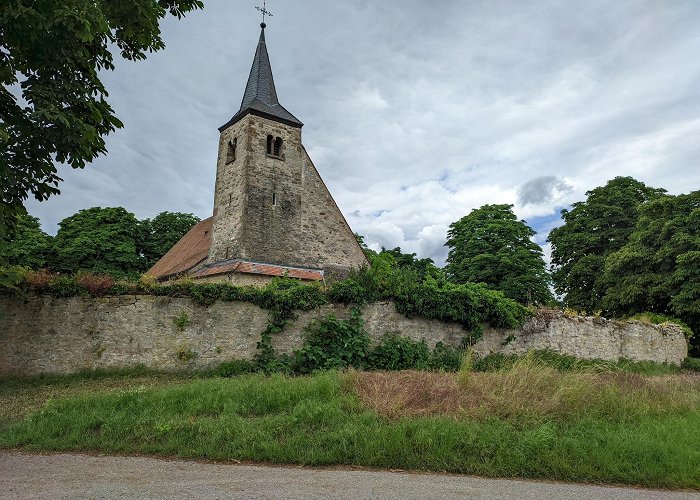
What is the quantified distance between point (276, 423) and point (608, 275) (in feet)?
87.3

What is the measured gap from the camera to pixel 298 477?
16.9 ft

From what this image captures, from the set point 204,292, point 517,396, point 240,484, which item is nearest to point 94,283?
point 204,292

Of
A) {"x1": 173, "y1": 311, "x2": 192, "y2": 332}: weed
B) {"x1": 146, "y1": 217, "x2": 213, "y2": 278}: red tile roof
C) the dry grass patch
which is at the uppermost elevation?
{"x1": 146, "y1": 217, "x2": 213, "y2": 278}: red tile roof

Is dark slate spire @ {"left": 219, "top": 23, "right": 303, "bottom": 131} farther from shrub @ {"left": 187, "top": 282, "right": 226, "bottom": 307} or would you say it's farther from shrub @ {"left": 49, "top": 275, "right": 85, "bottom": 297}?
shrub @ {"left": 49, "top": 275, "right": 85, "bottom": 297}

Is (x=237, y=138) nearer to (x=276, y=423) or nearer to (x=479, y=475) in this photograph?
(x=276, y=423)

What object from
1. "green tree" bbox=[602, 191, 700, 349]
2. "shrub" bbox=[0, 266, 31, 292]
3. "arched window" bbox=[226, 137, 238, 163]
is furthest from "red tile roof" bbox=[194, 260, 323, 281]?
"green tree" bbox=[602, 191, 700, 349]

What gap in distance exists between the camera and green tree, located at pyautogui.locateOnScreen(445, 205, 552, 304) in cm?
3055

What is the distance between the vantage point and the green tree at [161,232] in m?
38.0

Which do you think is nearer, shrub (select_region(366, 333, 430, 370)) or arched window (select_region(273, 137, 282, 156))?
shrub (select_region(366, 333, 430, 370))

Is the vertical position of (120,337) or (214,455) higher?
(120,337)

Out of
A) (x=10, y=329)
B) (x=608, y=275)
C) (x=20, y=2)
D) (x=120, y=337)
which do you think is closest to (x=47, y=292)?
(x=10, y=329)

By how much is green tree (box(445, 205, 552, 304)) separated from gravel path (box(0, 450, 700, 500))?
25021 mm

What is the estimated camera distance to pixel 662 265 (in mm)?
25703

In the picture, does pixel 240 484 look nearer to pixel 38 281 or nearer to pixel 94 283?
pixel 94 283
